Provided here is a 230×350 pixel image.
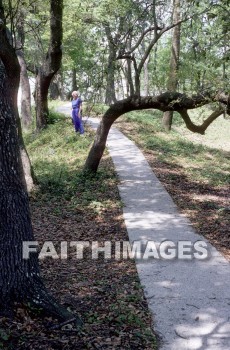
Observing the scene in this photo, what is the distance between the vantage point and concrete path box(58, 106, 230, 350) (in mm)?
4469

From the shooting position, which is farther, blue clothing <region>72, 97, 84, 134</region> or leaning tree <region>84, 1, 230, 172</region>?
blue clothing <region>72, 97, 84, 134</region>

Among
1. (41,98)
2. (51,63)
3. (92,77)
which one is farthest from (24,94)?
(92,77)

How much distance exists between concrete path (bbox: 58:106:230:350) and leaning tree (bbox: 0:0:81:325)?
3.80 feet

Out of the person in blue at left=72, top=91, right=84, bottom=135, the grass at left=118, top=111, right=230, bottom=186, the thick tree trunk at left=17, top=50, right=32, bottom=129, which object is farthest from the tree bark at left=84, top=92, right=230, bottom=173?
the thick tree trunk at left=17, top=50, right=32, bottom=129

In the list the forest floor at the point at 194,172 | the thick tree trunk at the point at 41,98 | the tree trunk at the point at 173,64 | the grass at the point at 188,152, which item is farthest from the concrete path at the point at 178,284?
the tree trunk at the point at 173,64

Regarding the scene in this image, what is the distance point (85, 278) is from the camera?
5.85m

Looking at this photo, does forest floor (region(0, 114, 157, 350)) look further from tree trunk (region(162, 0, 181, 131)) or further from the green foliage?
tree trunk (region(162, 0, 181, 131))

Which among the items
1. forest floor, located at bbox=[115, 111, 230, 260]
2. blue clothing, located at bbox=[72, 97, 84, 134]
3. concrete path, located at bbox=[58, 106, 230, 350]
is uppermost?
blue clothing, located at bbox=[72, 97, 84, 134]

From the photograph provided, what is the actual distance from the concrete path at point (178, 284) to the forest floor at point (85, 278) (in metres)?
0.19

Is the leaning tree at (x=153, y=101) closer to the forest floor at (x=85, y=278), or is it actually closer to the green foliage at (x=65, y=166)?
the green foliage at (x=65, y=166)

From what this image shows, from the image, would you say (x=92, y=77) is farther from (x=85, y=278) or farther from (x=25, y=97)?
(x=25, y=97)

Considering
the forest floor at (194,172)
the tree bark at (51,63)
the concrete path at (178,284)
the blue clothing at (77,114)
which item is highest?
the tree bark at (51,63)

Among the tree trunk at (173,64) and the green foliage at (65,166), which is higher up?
the tree trunk at (173,64)

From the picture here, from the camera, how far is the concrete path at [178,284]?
4469 mm
